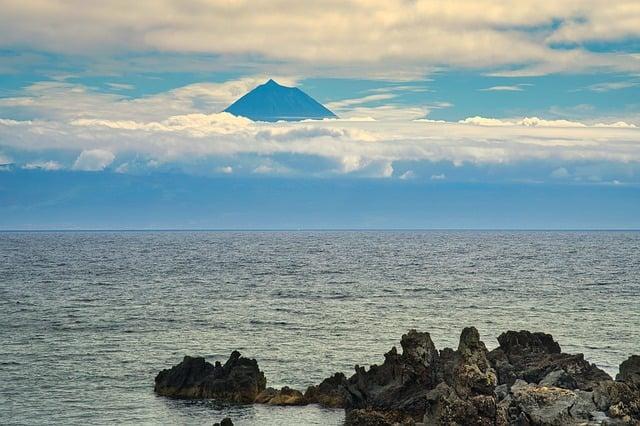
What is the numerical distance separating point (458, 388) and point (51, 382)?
1091 inches

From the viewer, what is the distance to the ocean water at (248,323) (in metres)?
49.4

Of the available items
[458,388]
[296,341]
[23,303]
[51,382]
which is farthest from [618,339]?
[23,303]

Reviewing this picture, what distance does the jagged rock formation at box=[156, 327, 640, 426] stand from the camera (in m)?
34.4

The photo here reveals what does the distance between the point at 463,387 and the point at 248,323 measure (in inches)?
1767

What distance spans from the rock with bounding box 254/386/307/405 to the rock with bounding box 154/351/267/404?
0.45 metres

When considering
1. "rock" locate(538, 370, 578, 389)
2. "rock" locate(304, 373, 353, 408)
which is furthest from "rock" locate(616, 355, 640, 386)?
"rock" locate(304, 373, 353, 408)

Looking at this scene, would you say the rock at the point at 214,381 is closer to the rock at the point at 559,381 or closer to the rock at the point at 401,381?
the rock at the point at 401,381

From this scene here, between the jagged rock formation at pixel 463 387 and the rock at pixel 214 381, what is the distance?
0.06m

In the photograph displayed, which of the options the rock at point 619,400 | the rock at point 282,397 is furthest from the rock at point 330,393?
the rock at point 619,400

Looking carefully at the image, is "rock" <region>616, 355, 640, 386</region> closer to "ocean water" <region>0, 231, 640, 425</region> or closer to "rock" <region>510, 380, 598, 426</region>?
"rock" <region>510, 380, 598, 426</region>

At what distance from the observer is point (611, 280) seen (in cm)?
13100

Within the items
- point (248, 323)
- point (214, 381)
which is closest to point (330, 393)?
point (214, 381)

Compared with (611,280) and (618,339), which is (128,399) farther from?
(611,280)

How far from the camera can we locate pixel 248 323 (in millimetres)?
80812
